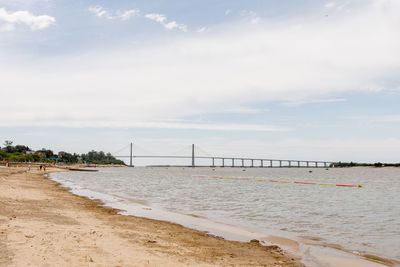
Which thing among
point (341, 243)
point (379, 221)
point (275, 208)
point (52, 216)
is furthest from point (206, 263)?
point (275, 208)

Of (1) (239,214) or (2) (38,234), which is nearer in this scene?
(2) (38,234)

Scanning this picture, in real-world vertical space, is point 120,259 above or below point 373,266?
above

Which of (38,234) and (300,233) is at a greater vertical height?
(38,234)

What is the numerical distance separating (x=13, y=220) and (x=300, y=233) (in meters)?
11.7

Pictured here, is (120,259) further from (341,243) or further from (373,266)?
(341,243)

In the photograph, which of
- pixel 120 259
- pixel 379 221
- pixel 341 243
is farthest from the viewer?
pixel 379 221

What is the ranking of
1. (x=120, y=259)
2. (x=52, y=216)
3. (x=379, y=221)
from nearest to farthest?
1. (x=120, y=259)
2. (x=52, y=216)
3. (x=379, y=221)

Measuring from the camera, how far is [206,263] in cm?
855

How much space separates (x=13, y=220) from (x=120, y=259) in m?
6.17

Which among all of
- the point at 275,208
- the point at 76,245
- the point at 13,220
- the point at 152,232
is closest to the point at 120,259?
the point at 76,245

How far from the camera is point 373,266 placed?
9.86m

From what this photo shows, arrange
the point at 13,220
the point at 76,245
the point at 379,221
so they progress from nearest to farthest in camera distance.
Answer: the point at 76,245, the point at 13,220, the point at 379,221

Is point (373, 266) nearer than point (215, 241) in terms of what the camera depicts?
Yes

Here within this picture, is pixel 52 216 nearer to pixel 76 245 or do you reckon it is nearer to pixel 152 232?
pixel 152 232
